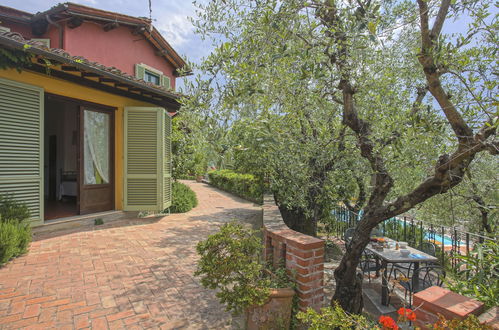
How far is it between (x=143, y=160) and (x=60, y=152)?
4593 millimetres

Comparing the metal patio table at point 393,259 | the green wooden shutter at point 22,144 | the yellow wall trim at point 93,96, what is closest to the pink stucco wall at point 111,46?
the yellow wall trim at point 93,96

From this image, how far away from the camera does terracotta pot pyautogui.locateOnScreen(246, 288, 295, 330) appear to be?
2.55m

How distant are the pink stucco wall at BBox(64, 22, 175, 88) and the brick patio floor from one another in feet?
A: 22.4

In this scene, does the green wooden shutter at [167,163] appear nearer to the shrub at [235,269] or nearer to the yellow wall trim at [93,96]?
the yellow wall trim at [93,96]

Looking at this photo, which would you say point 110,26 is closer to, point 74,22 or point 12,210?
point 74,22

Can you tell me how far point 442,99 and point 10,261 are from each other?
5.83 meters

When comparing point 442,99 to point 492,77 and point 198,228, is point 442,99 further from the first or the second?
point 198,228

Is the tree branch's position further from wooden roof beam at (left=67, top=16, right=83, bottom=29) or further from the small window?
the small window

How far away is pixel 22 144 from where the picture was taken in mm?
5066

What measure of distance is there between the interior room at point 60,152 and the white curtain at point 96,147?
98.3 inches

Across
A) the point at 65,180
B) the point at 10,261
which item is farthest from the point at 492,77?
the point at 65,180

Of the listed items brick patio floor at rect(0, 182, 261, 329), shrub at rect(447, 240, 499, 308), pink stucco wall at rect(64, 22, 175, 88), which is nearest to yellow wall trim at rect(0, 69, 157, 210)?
brick patio floor at rect(0, 182, 261, 329)

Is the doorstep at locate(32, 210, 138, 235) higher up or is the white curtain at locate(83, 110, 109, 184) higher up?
the white curtain at locate(83, 110, 109, 184)

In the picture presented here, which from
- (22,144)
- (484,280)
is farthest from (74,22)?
(484,280)
